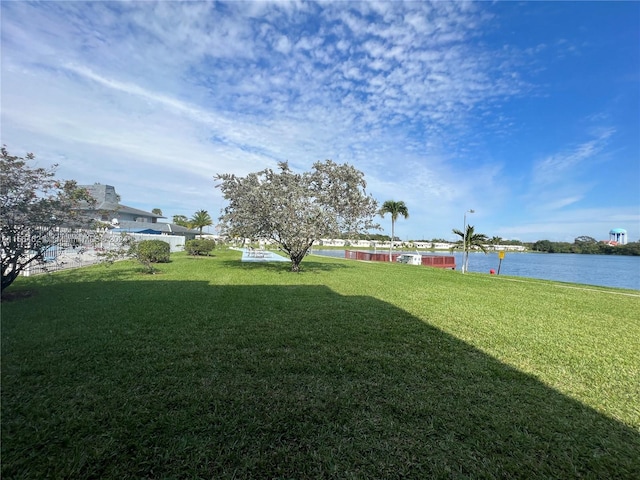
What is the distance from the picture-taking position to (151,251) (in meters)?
12.6

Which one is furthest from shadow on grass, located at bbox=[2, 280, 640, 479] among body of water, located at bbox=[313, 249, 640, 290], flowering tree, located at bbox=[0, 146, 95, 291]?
body of water, located at bbox=[313, 249, 640, 290]

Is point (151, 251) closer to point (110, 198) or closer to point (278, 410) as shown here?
point (278, 410)

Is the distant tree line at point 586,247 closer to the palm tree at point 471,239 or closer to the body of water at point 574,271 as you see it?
the body of water at point 574,271

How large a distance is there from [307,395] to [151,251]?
12.1 meters

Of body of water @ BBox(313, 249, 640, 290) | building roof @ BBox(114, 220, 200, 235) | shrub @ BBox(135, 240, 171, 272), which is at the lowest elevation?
body of water @ BBox(313, 249, 640, 290)

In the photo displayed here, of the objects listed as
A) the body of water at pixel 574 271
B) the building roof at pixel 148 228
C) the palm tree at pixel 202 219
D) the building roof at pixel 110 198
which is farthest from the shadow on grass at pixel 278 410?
the palm tree at pixel 202 219

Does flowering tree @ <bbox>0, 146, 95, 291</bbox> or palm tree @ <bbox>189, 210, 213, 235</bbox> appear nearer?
flowering tree @ <bbox>0, 146, 95, 291</bbox>

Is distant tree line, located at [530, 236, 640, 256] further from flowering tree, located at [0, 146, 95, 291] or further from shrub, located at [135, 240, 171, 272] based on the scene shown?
flowering tree, located at [0, 146, 95, 291]

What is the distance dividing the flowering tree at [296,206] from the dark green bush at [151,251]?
319 cm

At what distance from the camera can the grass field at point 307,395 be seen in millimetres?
1993

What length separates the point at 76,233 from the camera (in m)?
6.97

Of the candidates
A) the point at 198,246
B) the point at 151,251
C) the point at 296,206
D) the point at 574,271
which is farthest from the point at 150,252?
the point at 574,271

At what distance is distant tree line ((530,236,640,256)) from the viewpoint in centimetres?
5494

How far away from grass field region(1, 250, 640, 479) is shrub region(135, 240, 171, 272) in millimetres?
5340
